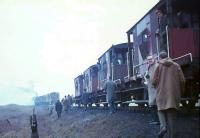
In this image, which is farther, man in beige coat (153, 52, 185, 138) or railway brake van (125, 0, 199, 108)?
railway brake van (125, 0, 199, 108)

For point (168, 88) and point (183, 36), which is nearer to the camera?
point (168, 88)

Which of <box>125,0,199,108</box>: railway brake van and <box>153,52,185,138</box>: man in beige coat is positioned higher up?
<box>125,0,199,108</box>: railway brake van

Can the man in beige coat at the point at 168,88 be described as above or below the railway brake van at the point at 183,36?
below

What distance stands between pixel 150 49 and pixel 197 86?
277 centimetres

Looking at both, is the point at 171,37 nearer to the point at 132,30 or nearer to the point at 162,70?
the point at 162,70

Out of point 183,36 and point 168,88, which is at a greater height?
point 183,36

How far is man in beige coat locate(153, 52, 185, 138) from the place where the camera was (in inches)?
265

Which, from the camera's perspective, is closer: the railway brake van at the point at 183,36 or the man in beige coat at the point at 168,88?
the man in beige coat at the point at 168,88

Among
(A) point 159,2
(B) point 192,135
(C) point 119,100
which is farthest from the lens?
(C) point 119,100

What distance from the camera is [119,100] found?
1902 centimetres

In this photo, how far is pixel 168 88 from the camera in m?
6.78

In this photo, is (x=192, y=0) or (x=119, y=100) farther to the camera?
(x=119, y=100)

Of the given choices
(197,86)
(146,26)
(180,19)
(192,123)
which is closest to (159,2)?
(180,19)

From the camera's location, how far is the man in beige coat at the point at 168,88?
265 inches
